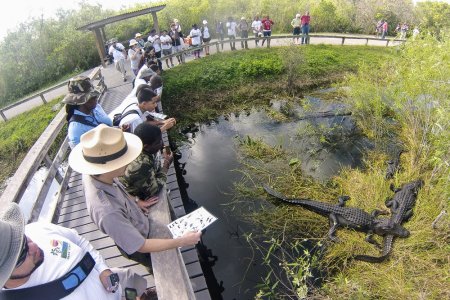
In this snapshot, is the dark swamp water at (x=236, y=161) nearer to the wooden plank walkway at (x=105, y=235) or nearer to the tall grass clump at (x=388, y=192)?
→ the tall grass clump at (x=388, y=192)

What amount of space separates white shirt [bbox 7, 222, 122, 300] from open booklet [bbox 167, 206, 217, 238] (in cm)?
82

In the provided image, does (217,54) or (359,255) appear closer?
(359,255)

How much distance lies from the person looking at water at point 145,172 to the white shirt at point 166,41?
33.6 ft

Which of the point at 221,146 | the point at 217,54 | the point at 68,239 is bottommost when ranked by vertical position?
the point at 221,146

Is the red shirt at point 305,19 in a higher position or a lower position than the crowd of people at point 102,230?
lower

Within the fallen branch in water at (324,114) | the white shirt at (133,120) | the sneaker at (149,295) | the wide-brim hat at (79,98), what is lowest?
the fallen branch in water at (324,114)

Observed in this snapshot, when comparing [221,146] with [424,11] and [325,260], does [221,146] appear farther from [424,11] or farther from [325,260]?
[424,11]

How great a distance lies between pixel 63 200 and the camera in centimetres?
450

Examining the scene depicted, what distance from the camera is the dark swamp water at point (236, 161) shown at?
17.0ft

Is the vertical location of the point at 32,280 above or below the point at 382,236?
above

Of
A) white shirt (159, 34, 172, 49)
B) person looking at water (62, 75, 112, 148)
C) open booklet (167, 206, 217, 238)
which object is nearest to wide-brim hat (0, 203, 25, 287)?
open booklet (167, 206, 217, 238)

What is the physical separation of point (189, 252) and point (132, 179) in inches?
54.7

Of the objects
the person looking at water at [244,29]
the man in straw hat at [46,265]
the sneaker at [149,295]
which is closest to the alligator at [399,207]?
the sneaker at [149,295]

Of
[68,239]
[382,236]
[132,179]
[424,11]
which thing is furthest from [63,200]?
Answer: [424,11]
